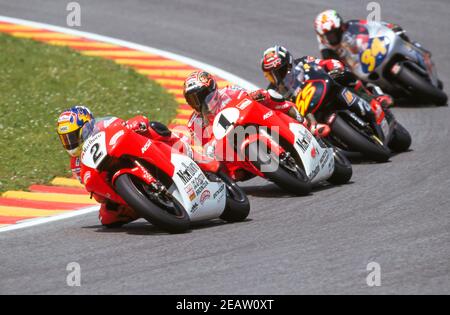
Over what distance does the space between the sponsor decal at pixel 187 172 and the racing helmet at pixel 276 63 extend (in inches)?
99.2

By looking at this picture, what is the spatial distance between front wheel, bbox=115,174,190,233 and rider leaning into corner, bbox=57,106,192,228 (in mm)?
530

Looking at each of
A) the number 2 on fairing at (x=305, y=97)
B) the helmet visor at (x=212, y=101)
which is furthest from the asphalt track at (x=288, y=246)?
the helmet visor at (x=212, y=101)

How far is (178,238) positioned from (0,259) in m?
1.39

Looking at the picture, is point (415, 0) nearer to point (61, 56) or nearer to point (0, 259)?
point (61, 56)

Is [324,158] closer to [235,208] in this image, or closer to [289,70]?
[289,70]

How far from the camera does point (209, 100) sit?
9.98 m

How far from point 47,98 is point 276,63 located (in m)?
5.09

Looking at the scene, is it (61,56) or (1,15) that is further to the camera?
(1,15)

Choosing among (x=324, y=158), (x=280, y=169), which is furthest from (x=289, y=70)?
(x=280, y=169)

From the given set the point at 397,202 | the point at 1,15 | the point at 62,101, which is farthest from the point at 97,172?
the point at 1,15

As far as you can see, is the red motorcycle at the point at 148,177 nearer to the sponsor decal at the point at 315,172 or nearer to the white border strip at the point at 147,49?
the sponsor decal at the point at 315,172

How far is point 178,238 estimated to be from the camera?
840 cm

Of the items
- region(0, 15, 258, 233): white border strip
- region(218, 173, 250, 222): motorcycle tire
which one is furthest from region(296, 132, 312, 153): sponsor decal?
region(0, 15, 258, 233): white border strip
